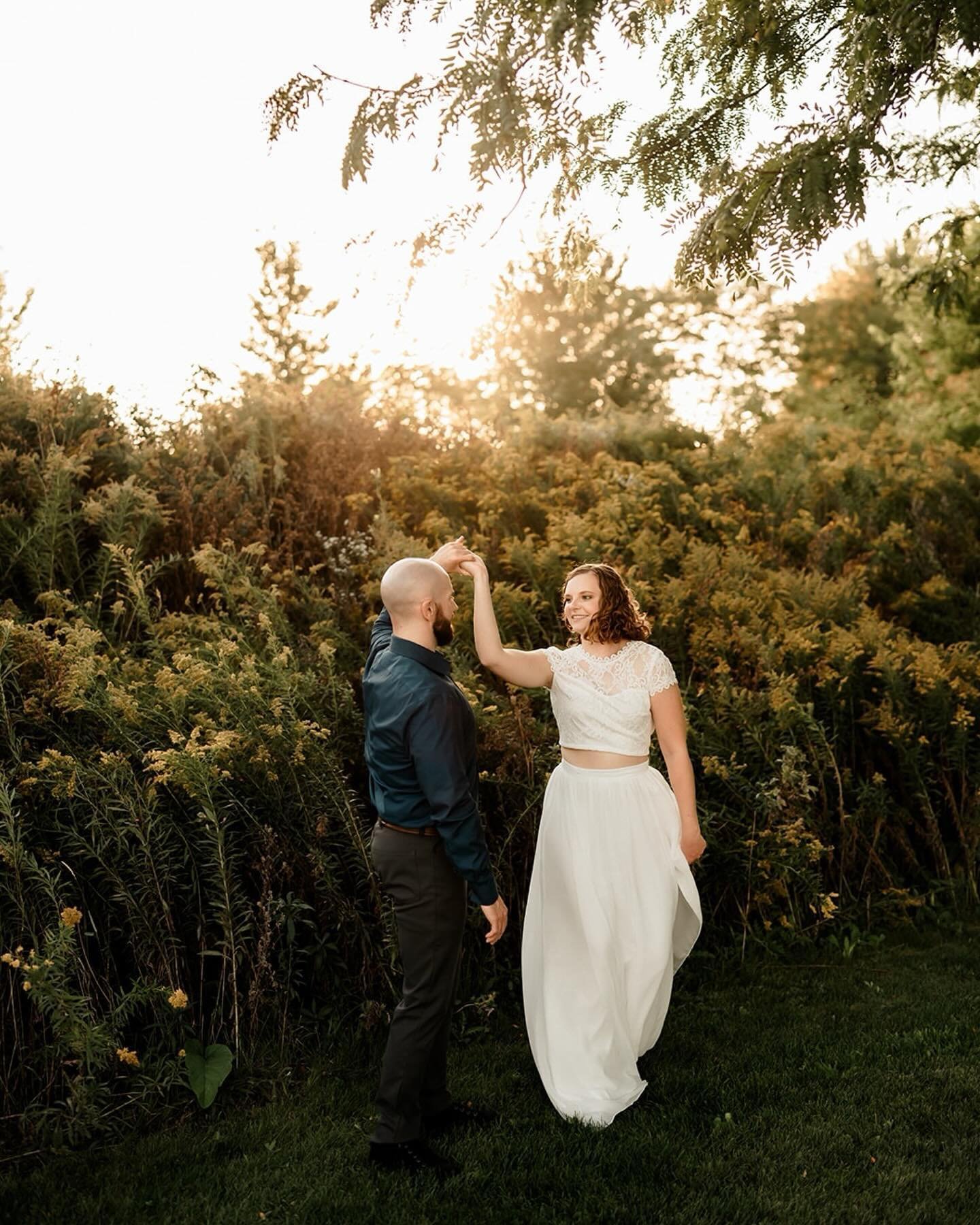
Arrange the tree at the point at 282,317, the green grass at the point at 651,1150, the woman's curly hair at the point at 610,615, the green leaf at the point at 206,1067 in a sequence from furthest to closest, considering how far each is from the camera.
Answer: the tree at the point at 282,317
the woman's curly hair at the point at 610,615
the green leaf at the point at 206,1067
the green grass at the point at 651,1150

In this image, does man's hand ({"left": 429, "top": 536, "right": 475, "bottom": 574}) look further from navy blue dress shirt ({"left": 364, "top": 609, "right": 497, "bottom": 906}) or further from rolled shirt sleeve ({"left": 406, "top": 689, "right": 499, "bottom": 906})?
rolled shirt sleeve ({"left": 406, "top": 689, "right": 499, "bottom": 906})

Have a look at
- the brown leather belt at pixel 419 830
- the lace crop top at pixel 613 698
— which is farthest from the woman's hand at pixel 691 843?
the brown leather belt at pixel 419 830

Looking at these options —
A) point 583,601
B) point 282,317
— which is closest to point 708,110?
point 583,601

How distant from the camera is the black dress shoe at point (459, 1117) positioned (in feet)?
13.2

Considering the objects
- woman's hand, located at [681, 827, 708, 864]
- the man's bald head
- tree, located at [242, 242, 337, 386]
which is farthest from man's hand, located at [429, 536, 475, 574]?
tree, located at [242, 242, 337, 386]

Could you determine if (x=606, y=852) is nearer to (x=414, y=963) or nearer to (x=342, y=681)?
(x=414, y=963)

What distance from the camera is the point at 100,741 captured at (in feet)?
16.9

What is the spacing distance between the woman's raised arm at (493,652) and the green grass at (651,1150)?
1.70 metres

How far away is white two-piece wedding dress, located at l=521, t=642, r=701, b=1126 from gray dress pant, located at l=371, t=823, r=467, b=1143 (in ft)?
2.36

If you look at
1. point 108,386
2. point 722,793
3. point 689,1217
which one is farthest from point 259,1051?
point 108,386

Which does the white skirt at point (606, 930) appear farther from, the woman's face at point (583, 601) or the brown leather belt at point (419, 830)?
the brown leather belt at point (419, 830)

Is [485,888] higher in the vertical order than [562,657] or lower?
lower

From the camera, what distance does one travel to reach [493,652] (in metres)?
4.20

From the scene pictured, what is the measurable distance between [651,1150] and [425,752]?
1.71 m
